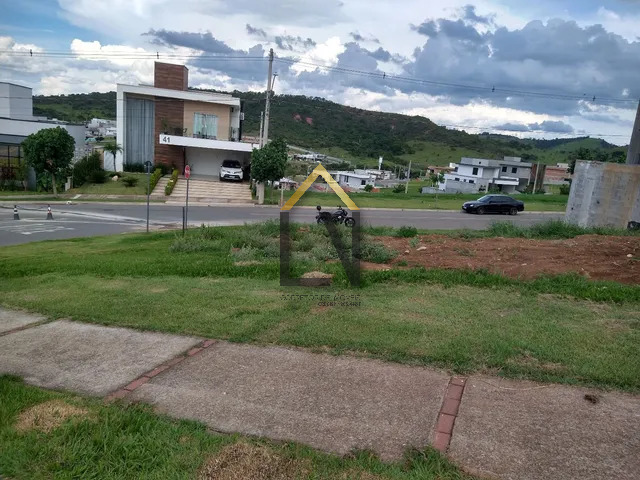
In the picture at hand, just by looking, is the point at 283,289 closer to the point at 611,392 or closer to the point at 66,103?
the point at 611,392

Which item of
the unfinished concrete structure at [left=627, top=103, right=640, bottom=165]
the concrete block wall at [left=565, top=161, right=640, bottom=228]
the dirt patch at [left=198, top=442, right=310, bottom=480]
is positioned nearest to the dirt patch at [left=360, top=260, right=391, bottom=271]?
the dirt patch at [left=198, top=442, right=310, bottom=480]

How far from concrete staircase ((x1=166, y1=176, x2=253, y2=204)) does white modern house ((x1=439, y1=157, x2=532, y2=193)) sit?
3733 centimetres

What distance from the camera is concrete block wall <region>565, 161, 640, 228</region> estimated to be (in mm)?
21203

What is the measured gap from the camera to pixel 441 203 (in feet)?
128

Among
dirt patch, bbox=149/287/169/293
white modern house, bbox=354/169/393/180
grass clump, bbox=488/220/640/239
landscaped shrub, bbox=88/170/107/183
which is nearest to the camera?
dirt patch, bbox=149/287/169/293

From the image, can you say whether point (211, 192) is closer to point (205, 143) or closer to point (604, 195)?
point (205, 143)

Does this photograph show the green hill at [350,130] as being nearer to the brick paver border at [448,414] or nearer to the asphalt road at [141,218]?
the asphalt road at [141,218]

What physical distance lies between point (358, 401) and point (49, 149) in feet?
106

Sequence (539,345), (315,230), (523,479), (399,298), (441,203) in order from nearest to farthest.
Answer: (523,479), (539,345), (399,298), (315,230), (441,203)

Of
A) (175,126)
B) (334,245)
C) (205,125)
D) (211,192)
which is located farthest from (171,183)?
(334,245)

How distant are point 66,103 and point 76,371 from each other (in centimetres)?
11211

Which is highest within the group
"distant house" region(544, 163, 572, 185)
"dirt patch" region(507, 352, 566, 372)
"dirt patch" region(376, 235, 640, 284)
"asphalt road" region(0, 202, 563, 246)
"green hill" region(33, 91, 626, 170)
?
"green hill" region(33, 91, 626, 170)

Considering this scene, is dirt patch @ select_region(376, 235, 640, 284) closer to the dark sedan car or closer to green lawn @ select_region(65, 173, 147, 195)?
the dark sedan car

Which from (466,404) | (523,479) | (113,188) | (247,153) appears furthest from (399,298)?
(247,153)
